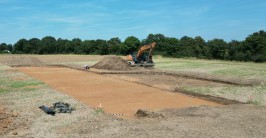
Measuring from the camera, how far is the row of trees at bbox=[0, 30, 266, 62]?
53.5 metres

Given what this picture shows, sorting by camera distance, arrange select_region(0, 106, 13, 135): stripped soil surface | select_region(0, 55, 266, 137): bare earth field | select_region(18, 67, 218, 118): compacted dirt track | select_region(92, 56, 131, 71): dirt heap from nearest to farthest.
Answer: select_region(0, 55, 266, 137): bare earth field → select_region(0, 106, 13, 135): stripped soil surface → select_region(18, 67, 218, 118): compacted dirt track → select_region(92, 56, 131, 71): dirt heap

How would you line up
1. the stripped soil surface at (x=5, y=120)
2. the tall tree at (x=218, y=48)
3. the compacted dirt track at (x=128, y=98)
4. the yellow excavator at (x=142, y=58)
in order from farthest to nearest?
1. the tall tree at (x=218, y=48)
2. the yellow excavator at (x=142, y=58)
3. the compacted dirt track at (x=128, y=98)
4. the stripped soil surface at (x=5, y=120)

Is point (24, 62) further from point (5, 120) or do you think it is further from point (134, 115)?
point (5, 120)

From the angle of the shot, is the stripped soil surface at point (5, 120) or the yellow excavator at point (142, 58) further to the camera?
the yellow excavator at point (142, 58)

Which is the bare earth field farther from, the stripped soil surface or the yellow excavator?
the yellow excavator

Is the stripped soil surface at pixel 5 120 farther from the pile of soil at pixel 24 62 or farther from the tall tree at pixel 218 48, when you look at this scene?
the tall tree at pixel 218 48

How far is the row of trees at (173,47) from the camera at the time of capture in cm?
5353

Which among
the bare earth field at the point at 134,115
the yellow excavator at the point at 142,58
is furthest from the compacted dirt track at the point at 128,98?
the yellow excavator at the point at 142,58

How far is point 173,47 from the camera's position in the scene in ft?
257

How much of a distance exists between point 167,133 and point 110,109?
5.29 m

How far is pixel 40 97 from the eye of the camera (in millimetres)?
16188

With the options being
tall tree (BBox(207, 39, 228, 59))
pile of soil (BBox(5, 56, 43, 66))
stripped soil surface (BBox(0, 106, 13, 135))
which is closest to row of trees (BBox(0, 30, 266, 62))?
tall tree (BBox(207, 39, 228, 59))

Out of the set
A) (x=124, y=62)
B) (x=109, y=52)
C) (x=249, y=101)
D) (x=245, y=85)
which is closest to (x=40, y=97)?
(x=249, y=101)

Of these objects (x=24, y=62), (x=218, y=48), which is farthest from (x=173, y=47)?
(x=24, y=62)
